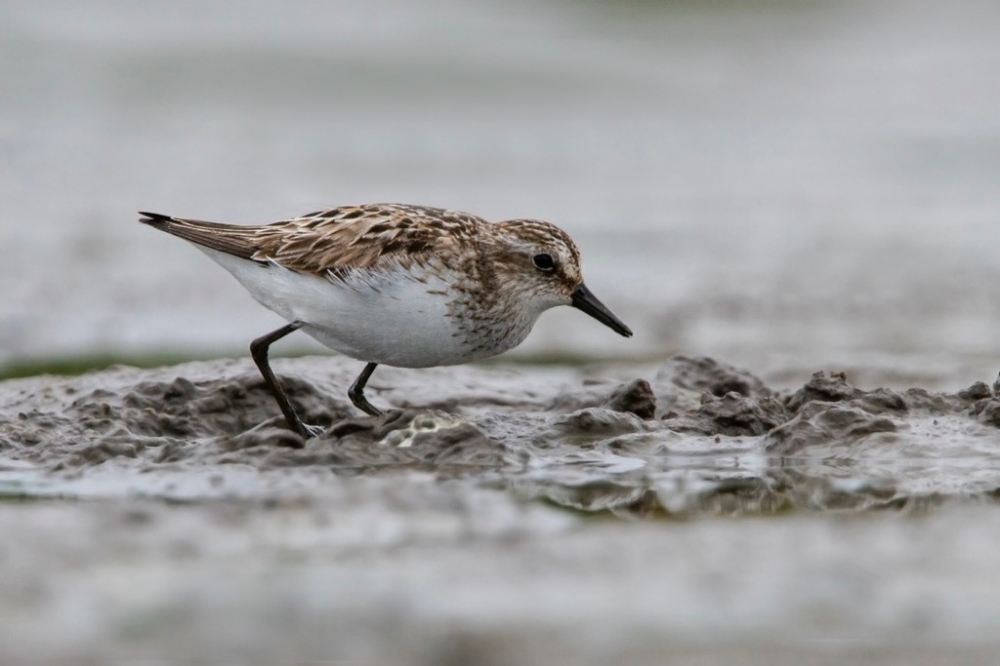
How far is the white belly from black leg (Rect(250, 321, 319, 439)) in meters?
0.18

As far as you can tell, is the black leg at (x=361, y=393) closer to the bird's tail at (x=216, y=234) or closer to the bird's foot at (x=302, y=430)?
the bird's foot at (x=302, y=430)

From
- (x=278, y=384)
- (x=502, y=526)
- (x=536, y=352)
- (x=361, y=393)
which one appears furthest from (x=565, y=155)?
(x=502, y=526)

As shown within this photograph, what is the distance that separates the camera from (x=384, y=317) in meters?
6.69

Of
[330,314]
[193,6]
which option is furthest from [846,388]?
[193,6]

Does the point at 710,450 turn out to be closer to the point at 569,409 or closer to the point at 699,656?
the point at 569,409

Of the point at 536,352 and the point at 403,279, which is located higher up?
the point at 403,279

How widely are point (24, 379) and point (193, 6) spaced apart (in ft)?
49.9

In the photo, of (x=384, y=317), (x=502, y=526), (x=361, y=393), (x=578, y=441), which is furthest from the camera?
(x=361, y=393)

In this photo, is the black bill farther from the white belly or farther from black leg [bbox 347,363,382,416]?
black leg [bbox 347,363,382,416]

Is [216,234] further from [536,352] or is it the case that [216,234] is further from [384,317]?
[536,352]

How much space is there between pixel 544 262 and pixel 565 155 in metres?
11.2

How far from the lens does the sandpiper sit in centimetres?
673

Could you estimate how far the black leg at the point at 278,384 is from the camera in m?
6.93

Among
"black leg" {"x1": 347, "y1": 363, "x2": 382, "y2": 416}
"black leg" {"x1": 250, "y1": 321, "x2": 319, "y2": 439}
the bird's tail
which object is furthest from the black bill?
the bird's tail
